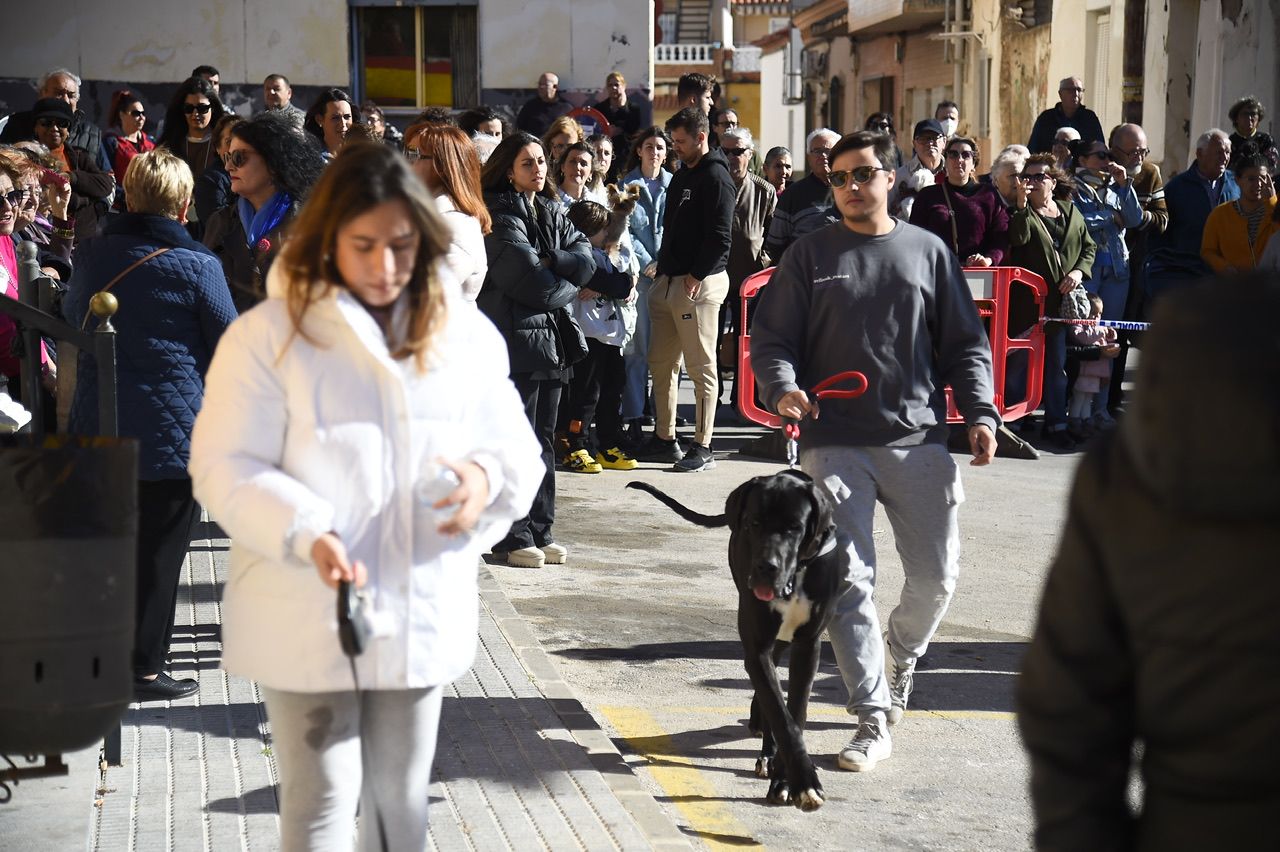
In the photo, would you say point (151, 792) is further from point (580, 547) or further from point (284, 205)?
point (580, 547)

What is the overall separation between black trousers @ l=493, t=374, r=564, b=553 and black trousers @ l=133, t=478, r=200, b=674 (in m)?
2.54

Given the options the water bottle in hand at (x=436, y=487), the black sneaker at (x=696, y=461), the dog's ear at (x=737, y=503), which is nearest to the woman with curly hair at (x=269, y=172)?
the dog's ear at (x=737, y=503)

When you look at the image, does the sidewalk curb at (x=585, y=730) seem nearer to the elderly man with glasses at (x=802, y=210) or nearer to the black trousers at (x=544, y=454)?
the black trousers at (x=544, y=454)

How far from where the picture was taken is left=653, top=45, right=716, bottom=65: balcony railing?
71750 millimetres

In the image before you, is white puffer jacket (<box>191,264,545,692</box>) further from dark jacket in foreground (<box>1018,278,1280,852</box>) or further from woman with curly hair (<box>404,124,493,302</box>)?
woman with curly hair (<box>404,124,493,302</box>)

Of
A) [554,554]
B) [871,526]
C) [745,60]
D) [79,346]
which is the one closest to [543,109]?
[554,554]

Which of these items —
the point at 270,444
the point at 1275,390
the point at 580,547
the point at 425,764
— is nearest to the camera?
the point at 1275,390

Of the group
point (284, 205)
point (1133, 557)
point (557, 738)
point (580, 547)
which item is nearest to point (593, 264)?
point (580, 547)

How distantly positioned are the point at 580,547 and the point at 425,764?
573 cm

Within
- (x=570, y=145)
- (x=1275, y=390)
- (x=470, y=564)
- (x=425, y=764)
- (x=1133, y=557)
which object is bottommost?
(x=425, y=764)

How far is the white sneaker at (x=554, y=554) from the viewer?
8758 mm

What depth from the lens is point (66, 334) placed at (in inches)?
185

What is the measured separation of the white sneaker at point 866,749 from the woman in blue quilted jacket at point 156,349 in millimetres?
2320

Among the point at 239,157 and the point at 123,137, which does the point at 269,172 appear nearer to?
the point at 239,157
